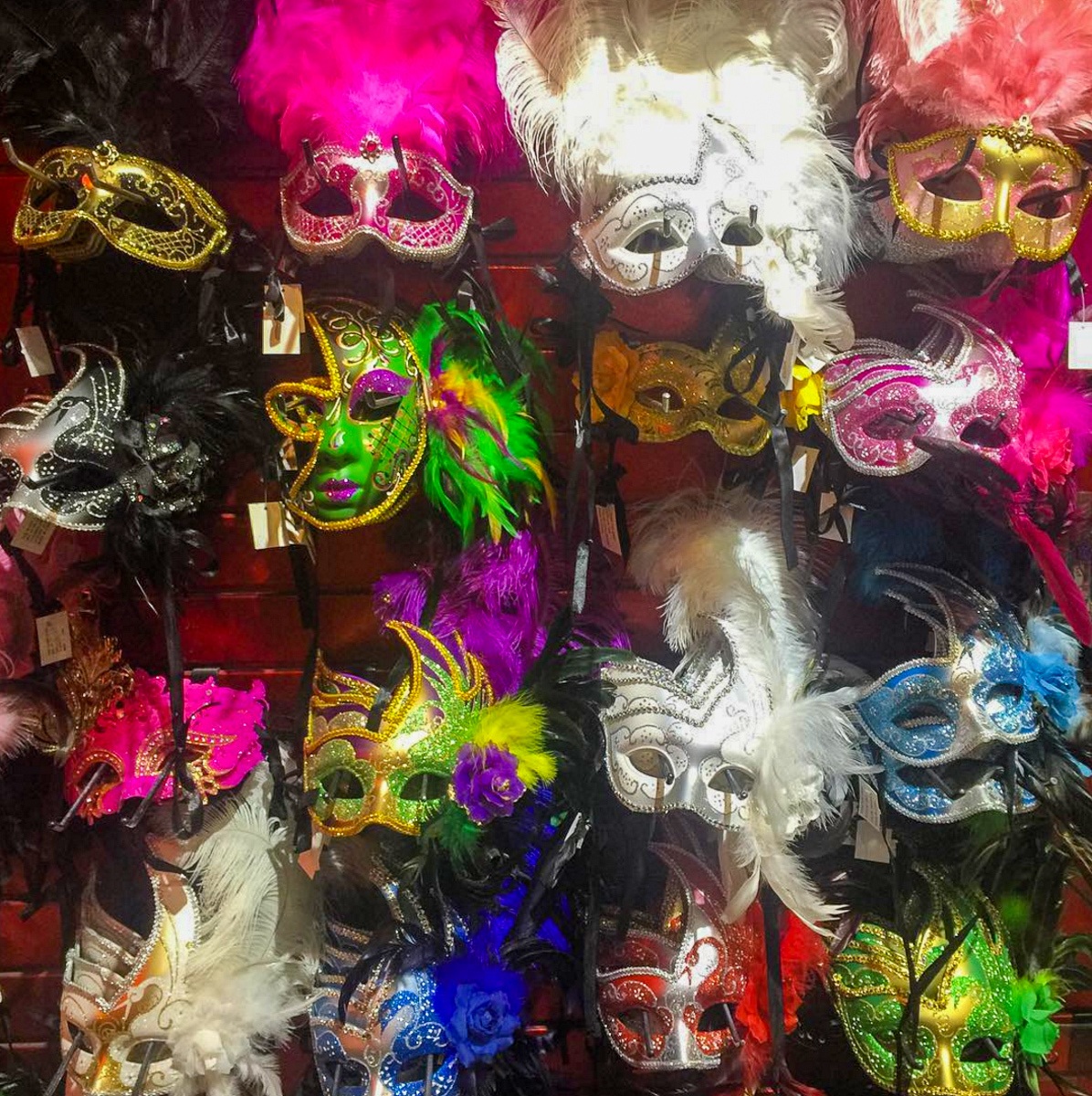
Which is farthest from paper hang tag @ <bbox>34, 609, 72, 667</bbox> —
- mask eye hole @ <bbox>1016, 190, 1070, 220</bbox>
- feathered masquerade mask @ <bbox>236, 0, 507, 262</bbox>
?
mask eye hole @ <bbox>1016, 190, 1070, 220</bbox>

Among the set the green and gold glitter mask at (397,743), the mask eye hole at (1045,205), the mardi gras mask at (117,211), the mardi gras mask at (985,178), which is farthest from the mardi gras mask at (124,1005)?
the mask eye hole at (1045,205)

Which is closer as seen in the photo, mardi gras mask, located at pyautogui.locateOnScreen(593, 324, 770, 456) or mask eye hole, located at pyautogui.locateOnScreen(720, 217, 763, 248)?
mask eye hole, located at pyautogui.locateOnScreen(720, 217, 763, 248)

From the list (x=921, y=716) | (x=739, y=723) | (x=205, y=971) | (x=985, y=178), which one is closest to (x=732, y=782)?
(x=739, y=723)

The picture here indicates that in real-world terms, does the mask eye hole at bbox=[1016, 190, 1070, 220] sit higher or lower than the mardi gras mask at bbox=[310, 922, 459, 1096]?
higher

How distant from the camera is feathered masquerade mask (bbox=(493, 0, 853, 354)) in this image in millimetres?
1195

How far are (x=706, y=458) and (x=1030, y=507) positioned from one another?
1.62ft

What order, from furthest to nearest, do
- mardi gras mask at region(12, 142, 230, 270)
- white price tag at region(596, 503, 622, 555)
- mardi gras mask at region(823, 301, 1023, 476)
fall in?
white price tag at region(596, 503, 622, 555)
mardi gras mask at region(823, 301, 1023, 476)
mardi gras mask at region(12, 142, 230, 270)

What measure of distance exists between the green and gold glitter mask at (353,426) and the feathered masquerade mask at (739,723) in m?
0.43

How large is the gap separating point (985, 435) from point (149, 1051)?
1494 mm

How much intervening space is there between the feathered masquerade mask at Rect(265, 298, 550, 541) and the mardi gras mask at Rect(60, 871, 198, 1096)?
2.16 feet

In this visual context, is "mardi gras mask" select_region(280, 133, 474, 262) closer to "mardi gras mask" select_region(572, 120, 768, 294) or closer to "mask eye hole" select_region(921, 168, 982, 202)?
"mardi gras mask" select_region(572, 120, 768, 294)

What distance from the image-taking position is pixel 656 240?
126cm

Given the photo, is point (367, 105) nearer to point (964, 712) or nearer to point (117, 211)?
point (117, 211)

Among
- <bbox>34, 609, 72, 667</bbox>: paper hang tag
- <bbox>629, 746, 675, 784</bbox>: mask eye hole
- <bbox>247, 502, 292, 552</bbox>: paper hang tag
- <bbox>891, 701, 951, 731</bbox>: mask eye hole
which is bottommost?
<bbox>629, 746, 675, 784</bbox>: mask eye hole
